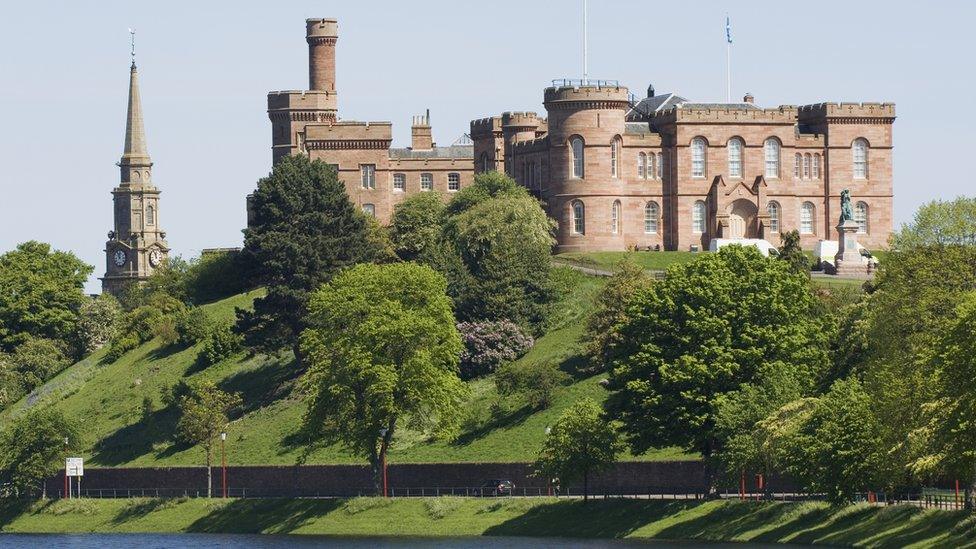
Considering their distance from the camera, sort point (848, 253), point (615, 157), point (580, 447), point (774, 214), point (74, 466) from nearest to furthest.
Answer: point (580, 447), point (74, 466), point (848, 253), point (615, 157), point (774, 214)

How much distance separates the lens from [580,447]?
9325cm

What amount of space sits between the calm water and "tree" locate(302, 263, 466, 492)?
5725 millimetres

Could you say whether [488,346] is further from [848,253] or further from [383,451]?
[848,253]

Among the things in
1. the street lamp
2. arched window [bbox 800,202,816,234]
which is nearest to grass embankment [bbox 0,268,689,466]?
the street lamp

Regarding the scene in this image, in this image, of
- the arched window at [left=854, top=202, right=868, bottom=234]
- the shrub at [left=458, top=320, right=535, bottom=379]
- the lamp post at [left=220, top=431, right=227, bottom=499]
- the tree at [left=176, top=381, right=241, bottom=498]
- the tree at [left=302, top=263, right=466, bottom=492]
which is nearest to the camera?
the tree at [left=302, top=263, right=466, bottom=492]

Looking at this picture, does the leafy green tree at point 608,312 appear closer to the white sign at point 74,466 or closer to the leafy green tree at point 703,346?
the leafy green tree at point 703,346

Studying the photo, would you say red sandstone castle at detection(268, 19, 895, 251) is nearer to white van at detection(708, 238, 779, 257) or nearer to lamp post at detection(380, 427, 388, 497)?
white van at detection(708, 238, 779, 257)

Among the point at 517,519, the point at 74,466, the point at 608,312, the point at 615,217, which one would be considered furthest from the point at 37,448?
the point at 615,217

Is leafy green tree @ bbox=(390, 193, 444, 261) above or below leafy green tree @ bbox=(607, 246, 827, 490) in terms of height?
above

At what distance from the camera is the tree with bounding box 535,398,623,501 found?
305 feet

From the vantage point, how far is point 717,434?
293 feet

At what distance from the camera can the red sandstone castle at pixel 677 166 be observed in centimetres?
13388

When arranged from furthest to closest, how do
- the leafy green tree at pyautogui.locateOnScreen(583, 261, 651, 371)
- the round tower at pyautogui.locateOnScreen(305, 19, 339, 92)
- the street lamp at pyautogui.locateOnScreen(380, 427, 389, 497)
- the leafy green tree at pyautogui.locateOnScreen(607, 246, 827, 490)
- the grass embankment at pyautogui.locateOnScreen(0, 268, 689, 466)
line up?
the round tower at pyautogui.locateOnScreen(305, 19, 339, 92), the leafy green tree at pyautogui.locateOnScreen(583, 261, 651, 371), the grass embankment at pyautogui.locateOnScreen(0, 268, 689, 466), the street lamp at pyautogui.locateOnScreen(380, 427, 389, 497), the leafy green tree at pyautogui.locateOnScreen(607, 246, 827, 490)

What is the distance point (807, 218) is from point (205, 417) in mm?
44006
